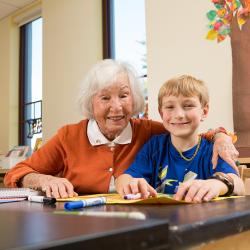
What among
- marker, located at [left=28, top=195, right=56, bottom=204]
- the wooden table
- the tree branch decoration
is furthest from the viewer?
the tree branch decoration

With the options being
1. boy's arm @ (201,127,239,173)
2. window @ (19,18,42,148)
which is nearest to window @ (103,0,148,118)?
window @ (19,18,42,148)

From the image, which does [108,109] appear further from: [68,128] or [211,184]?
[211,184]

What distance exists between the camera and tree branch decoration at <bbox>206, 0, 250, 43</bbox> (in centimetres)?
238

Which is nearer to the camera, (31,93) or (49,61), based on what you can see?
(49,61)

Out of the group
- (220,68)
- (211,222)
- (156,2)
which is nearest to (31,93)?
(156,2)

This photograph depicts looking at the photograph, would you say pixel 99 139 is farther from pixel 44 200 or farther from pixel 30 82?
pixel 30 82

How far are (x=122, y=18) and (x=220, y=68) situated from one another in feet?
4.67

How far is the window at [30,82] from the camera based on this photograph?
4383 mm

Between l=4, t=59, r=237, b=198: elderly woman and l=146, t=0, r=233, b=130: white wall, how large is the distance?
1.04 metres

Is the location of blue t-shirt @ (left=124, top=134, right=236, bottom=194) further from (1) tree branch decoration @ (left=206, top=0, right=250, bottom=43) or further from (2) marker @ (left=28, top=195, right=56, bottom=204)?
(1) tree branch decoration @ (left=206, top=0, right=250, bottom=43)

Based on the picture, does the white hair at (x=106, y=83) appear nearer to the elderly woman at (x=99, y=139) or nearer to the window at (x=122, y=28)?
the elderly woman at (x=99, y=139)

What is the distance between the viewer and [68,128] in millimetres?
1565

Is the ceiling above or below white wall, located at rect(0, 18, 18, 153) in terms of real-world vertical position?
above

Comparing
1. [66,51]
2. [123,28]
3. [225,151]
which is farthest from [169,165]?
[66,51]
